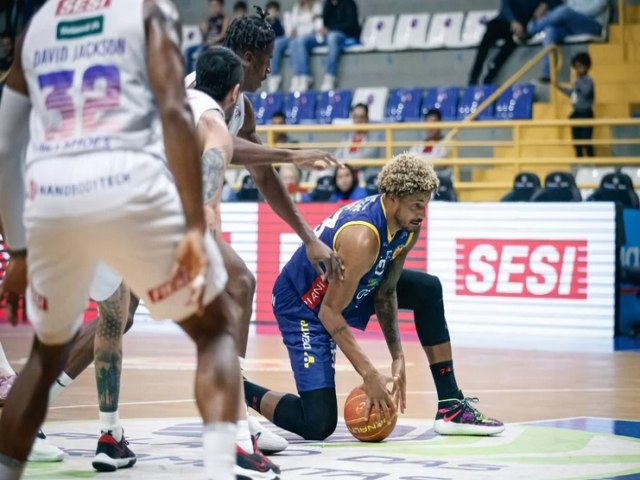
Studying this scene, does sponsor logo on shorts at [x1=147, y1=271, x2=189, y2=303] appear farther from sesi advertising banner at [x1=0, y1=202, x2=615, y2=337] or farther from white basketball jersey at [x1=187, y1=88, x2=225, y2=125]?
sesi advertising banner at [x1=0, y1=202, x2=615, y2=337]

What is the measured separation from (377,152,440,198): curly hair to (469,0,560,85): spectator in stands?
504 inches

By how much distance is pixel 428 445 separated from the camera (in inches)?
257

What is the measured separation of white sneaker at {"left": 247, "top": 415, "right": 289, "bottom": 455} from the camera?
244 inches

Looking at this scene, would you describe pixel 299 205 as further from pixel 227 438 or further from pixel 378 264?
pixel 227 438

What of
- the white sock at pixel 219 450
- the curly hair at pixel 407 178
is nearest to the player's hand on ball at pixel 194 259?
the white sock at pixel 219 450

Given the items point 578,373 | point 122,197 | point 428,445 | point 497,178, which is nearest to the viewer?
point 122,197

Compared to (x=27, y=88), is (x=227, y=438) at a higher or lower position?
lower

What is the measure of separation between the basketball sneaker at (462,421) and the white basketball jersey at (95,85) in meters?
3.46

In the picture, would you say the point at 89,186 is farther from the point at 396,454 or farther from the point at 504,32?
the point at 504,32

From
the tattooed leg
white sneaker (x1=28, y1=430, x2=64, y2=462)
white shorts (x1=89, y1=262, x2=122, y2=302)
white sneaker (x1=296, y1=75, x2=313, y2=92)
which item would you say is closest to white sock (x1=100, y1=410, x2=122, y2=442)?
the tattooed leg

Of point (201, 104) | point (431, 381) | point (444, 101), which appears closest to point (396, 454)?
point (201, 104)

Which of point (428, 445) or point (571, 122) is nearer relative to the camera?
point (428, 445)

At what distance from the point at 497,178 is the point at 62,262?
1532cm

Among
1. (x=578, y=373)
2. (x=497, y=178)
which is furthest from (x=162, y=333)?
(x=497, y=178)
